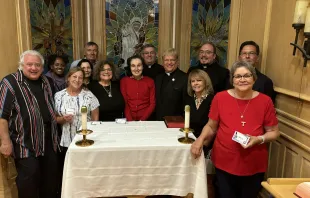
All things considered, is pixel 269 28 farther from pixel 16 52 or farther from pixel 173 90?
pixel 16 52

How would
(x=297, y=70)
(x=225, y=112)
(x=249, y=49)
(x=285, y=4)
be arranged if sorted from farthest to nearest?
(x=249, y=49), (x=285, y=4), (x=297, y=70), (x=225, y=112)

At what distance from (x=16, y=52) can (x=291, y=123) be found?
2672mm

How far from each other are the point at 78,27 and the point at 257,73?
2577 mm

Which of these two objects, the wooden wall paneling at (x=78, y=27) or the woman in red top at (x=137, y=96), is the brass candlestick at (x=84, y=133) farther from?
the wooden wall paneling at (x=78, y=27)

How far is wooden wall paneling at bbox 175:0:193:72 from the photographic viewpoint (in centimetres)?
397

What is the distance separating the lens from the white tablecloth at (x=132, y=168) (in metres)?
1.81

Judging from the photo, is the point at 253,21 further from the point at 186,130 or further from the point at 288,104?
the point at 186,130

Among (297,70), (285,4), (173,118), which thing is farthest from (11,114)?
(285,4)

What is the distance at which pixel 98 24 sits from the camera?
154 inches

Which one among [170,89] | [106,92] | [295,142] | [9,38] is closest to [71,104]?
[106,92]

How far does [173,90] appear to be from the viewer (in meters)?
2.81

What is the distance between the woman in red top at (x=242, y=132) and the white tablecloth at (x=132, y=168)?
16 cm

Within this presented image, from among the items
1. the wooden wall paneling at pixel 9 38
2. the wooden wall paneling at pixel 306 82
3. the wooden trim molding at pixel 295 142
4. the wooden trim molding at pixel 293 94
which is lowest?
the wooden trim molding at pixel 295 142

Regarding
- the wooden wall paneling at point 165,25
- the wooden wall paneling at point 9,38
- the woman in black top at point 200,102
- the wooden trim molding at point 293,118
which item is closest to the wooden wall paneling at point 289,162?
the wooden trim molding at point 293,118
